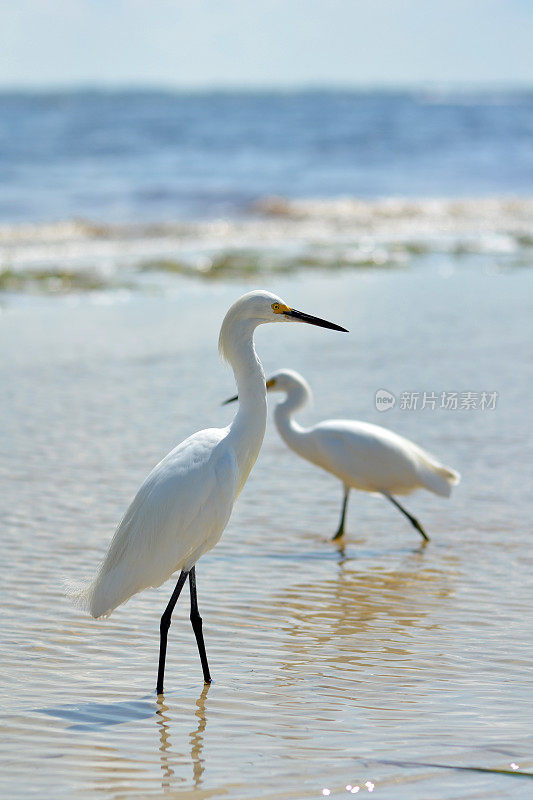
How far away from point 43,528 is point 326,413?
8.43 feet

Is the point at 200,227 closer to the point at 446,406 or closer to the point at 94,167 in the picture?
the point at 94,167

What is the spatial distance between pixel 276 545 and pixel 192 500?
1587 millimetres

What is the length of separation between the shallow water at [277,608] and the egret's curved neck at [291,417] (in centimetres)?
30

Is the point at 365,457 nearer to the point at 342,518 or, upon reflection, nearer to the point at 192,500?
the point at 342,518

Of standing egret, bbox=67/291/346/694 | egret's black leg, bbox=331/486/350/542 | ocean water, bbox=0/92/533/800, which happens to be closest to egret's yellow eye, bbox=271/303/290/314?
standing egret, bbox=67/291/346/694

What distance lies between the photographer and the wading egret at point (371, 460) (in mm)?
5539

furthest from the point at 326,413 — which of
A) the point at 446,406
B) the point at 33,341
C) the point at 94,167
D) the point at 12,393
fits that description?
the point at 94,167

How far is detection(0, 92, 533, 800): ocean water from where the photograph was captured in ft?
10.4

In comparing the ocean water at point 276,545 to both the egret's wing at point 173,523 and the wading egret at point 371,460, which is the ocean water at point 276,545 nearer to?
the wading egret at point 371,460

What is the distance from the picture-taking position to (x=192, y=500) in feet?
11.9

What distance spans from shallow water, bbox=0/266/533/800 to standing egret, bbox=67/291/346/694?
303 mm

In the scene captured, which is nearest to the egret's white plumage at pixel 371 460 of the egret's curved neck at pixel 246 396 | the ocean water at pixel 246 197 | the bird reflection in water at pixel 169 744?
the egret's curved neck at pixel 246 396

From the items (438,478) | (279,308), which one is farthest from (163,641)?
(438,478)

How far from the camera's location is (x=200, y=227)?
60.9ft
